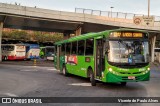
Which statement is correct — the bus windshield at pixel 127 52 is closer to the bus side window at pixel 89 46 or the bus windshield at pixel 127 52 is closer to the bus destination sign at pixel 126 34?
the bus destination sign at pixel 126 34

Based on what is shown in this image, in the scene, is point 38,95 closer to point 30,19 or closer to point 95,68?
point 95,68

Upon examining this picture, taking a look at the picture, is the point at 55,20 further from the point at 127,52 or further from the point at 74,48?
the point at 127,52

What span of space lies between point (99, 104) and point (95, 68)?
642 centimetres

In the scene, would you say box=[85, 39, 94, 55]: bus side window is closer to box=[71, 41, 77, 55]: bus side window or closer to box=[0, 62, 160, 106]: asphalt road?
box=[0, 62, 160, 106]: asphalt road

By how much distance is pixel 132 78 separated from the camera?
1596 cm

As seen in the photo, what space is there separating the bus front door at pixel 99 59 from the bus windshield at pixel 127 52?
873mm

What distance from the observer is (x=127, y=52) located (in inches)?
633

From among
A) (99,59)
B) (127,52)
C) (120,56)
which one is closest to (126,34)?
(127,52)

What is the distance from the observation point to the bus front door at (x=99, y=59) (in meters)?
16.9

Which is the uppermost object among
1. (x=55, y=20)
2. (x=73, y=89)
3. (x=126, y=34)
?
(x=55, y=20)

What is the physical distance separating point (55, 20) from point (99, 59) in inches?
1419

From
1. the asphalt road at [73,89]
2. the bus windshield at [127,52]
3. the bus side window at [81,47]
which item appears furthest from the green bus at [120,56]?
the bus side window at [81,47]

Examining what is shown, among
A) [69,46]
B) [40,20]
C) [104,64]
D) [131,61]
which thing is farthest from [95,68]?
[40,20]

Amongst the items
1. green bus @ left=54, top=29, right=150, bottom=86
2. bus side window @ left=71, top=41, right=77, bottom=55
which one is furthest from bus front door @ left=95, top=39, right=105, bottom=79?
bus side window @ left=71, top=41, right=77, bottom=55
